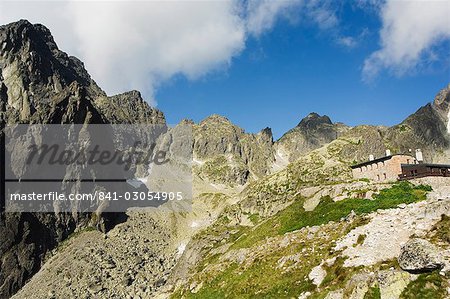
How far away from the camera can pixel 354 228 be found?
1630 inches

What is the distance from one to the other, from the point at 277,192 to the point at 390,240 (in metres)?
87.7

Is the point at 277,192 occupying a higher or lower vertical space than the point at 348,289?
higher

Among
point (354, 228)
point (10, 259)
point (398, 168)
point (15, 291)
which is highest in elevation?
point (398, 168)

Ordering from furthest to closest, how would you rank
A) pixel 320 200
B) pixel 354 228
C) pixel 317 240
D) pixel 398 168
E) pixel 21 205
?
pixel 21 205
pixel 398 168
pixel 320 200
pixel 317 240
pixel 354 228

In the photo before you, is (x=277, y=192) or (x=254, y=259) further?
(x=277, y=192)

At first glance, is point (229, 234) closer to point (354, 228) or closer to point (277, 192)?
point (277, 192)

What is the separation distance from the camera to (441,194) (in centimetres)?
4747

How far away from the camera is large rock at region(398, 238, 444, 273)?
26.6 m

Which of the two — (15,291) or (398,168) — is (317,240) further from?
(15,291)

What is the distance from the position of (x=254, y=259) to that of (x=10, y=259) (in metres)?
172

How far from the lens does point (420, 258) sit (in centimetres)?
2711

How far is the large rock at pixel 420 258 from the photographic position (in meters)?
26.6

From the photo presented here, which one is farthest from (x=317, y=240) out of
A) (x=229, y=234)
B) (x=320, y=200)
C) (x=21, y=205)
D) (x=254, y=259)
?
(x=21, y=205)

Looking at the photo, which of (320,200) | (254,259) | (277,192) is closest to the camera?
(254,259)
